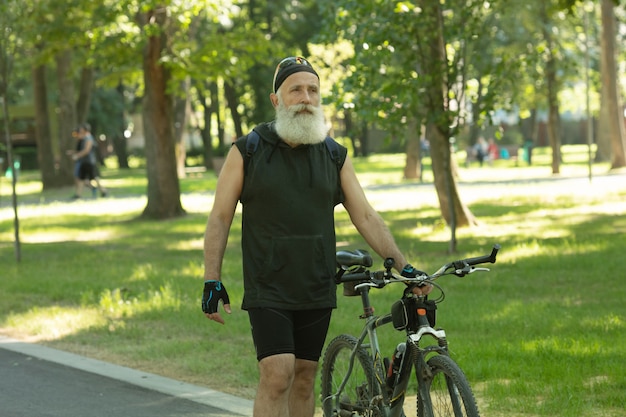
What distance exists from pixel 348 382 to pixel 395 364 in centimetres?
58

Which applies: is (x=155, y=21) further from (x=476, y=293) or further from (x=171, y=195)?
(x=476, y=293)

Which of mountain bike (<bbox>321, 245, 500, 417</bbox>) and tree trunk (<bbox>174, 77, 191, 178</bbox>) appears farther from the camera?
tree trunk (<bbox>174, 77, 191, 178</bbox>)

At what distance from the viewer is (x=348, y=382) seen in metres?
5.73

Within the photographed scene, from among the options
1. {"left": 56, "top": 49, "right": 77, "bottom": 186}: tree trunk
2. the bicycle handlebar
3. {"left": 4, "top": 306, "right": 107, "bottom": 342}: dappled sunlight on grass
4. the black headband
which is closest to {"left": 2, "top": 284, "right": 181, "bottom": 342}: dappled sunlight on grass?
{"left": 4, "top": 306, "right": 107, "bottom": 342}: dappled sunlight on grass

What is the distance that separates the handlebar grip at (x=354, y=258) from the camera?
530 cm

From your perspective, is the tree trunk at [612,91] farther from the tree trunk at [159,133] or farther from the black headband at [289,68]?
the black headband at [289,68]

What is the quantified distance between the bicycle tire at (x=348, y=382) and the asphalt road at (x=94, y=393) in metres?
1.42

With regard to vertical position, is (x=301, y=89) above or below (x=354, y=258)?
above

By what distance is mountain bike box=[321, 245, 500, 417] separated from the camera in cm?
478

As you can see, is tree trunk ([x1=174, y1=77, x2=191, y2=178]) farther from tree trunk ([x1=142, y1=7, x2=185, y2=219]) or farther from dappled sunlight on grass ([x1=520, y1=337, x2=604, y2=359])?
dappled sunlight on grass ([x1=520, y1=337, x2=604, y2=359])

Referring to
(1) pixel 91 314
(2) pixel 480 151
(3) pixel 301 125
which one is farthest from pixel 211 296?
(2) pixel 480 151

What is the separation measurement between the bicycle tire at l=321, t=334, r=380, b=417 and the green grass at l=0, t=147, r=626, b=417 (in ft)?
4.60

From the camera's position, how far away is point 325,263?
17.4 feet

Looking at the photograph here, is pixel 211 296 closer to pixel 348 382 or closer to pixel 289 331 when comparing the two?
pixel 289 331
